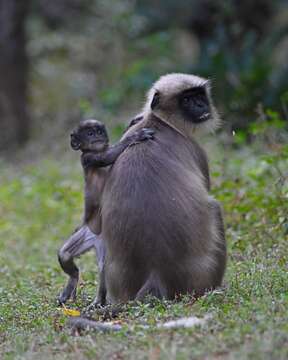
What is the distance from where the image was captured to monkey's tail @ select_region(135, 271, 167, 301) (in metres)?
5.87

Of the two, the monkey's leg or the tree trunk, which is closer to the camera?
the monkey's leg

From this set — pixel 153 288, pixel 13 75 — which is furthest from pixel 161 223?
pixel 13 75

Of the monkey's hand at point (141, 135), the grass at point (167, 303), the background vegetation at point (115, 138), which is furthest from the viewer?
the monkey's hand at point (141, 135)

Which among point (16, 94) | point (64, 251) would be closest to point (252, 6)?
point (16, 94)

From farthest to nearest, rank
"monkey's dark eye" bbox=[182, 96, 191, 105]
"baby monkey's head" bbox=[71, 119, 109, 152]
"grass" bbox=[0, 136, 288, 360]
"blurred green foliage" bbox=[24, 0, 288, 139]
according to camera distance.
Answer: "blurred green foliage" bbox=[24, 0, 288, 139] → "monkey's dark eye" bbox=[182, 96, 191, 105] → "baby monkey's head" bbox=[71, 119, 109, 152] → "grass" bbox=[0, 136, 288, 360]

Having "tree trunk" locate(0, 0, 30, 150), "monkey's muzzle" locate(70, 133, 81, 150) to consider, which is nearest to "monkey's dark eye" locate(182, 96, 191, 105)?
"monkey's muzzle" locate(70, 133, 81, 150)

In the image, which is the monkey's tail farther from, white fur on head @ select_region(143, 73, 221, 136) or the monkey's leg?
white fur on head @ select_region(143, 73, 221, 136)

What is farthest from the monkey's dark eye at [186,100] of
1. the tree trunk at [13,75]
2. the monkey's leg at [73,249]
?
the tree trunk at [13,75]

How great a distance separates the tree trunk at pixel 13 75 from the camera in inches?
680

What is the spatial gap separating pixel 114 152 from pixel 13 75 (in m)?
11.7

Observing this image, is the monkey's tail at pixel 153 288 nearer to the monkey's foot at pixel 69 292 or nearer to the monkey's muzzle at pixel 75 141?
the monkey's foot at pixel 69 292

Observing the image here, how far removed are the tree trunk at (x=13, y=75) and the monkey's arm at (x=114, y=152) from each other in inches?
432

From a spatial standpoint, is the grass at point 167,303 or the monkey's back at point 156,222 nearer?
the grass at point 167,303

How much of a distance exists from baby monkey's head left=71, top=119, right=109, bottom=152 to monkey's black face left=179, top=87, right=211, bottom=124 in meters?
0.58
